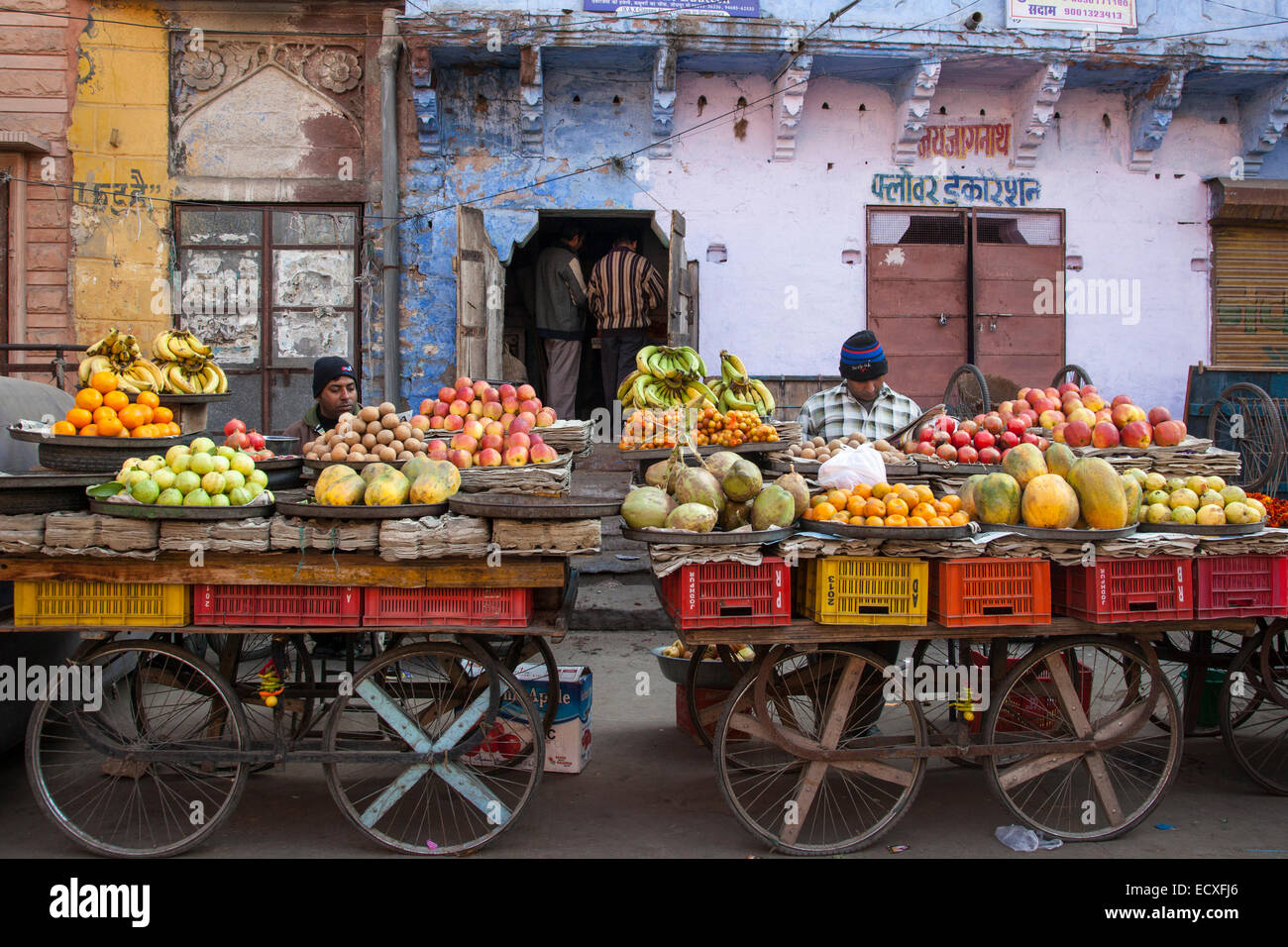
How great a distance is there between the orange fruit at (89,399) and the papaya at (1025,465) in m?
4.40

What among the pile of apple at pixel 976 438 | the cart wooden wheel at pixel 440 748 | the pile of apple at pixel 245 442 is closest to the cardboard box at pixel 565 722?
the cart wooden wheel at pixel 440 748

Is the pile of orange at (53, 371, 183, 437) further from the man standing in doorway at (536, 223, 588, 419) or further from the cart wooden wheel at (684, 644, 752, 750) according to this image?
the man standing in doorway at (536, 223, 588, 419)

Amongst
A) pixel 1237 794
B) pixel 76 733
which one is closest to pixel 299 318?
pixel 76 733

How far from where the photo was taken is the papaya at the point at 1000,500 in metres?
4.10

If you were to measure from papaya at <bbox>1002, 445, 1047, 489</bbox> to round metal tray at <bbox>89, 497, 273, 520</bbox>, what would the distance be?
3.40 m

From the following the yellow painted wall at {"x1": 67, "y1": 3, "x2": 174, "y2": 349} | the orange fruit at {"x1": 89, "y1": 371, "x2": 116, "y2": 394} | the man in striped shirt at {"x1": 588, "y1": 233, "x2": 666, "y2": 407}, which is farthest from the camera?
the man in striped shirt at {"x1": 588, "y1": 233, "x2": 666, "y2": 407}

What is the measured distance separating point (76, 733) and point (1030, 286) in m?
9.97

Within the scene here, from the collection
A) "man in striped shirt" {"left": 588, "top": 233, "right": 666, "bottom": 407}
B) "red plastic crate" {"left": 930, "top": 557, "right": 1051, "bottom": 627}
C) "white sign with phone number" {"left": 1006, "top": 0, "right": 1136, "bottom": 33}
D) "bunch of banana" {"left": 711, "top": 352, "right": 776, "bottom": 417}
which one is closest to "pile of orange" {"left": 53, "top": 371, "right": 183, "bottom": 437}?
"bunch of banana" {"left": 711, "top": 352, "right": 776, "bottom": 417}

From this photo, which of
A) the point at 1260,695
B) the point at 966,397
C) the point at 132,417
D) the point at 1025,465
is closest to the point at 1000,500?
the point at 1025,465

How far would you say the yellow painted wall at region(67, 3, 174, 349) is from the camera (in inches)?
382

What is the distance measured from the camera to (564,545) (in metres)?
3.88

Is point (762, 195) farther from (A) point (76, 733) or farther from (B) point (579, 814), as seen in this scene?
(A) point (76, 733)

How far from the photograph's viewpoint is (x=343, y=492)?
3939mm

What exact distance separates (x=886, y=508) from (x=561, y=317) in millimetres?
7285
